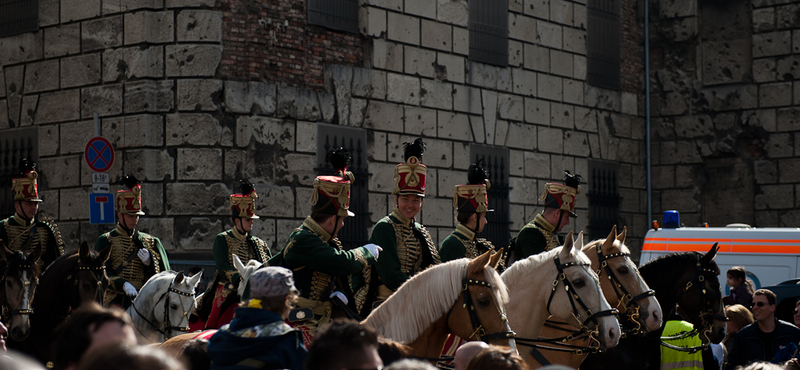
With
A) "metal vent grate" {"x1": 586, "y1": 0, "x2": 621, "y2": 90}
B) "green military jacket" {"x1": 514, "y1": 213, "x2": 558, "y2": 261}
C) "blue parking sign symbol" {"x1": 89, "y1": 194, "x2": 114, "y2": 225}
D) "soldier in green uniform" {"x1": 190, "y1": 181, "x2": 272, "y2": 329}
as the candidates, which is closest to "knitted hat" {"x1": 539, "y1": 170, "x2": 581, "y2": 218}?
"green military jacket" {"x1": 514, "y1": 213, "x2": 558, "y2": 261}

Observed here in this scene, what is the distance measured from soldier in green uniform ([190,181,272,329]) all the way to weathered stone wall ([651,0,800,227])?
39.4 ft

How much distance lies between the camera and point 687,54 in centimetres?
2117

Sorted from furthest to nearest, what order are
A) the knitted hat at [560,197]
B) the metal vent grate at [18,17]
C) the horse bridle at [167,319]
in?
the metal vent grate at [18,17] < the horse bridle at [167,319] < the knitted hat at [560,197]

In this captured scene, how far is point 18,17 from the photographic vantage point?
619 inches

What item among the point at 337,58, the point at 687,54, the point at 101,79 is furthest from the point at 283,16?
the point at 687,54

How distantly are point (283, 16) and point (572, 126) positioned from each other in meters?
7.39

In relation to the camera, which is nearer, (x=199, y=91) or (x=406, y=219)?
(x=406, y=219)

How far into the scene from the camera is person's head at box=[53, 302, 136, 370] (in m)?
3.08

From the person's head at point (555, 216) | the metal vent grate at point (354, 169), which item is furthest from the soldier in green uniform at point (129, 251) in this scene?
the person's head at point (555, 216)

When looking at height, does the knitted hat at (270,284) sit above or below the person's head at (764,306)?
above

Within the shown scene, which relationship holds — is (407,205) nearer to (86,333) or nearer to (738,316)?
(738,316)

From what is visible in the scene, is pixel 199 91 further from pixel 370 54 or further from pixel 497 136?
pixel 497 136

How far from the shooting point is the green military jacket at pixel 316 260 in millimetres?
6566

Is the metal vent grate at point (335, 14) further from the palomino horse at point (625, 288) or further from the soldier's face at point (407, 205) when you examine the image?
the palomino horse at point (625, 288)
